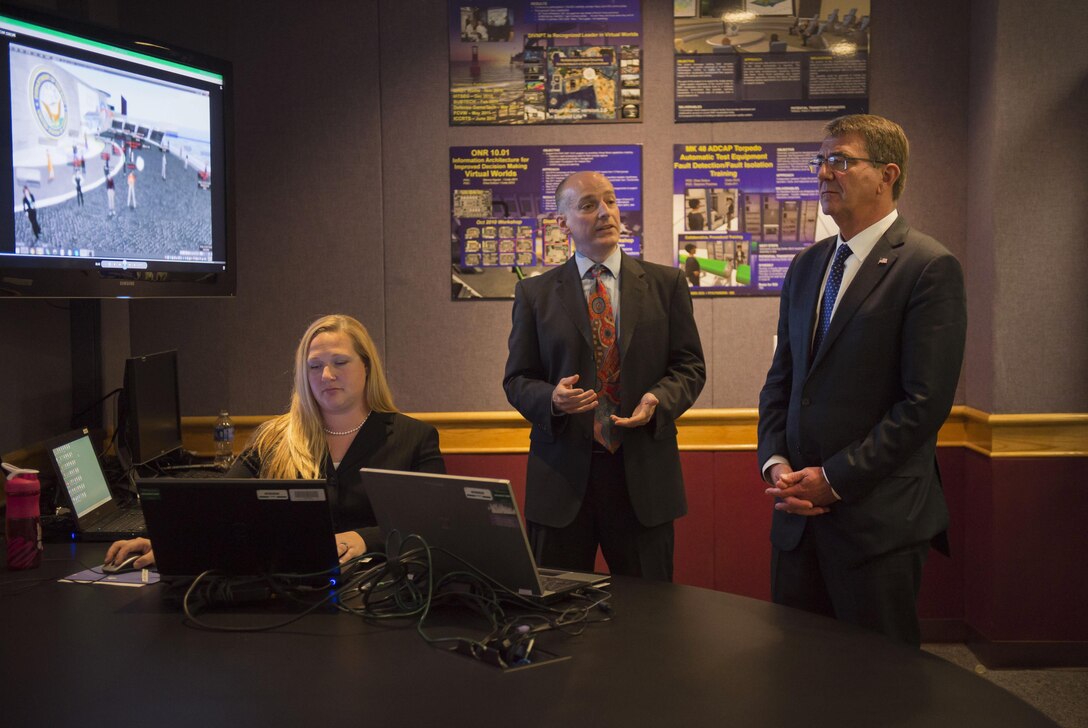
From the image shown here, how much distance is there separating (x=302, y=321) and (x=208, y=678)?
2.62 meters

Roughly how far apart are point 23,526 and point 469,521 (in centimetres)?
114

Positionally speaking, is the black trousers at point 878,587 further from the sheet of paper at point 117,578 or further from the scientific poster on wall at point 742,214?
the scientific poster on wall at point 742,214

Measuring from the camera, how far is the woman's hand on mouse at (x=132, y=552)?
221 centimetres

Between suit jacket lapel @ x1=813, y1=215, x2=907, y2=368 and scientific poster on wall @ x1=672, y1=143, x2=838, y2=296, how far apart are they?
158 centimetres

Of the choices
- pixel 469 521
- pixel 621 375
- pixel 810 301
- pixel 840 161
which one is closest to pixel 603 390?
pixel 621 375

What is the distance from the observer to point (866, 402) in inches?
95.5

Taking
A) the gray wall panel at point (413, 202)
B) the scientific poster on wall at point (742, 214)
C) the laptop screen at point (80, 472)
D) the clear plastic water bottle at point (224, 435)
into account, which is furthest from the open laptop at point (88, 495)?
the scientific poster on wall at point (742, 214)

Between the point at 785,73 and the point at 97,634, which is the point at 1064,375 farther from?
the point at 97,634

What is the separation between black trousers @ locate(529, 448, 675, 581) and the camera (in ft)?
9.52

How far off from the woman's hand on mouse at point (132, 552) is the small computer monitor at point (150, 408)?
1.03 m

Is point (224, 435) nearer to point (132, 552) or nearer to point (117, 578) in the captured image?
point (132, 552)

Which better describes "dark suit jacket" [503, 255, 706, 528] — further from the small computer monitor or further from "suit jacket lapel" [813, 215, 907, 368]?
the small computer monitor

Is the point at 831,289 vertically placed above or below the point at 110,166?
below

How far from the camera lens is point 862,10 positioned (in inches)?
156
